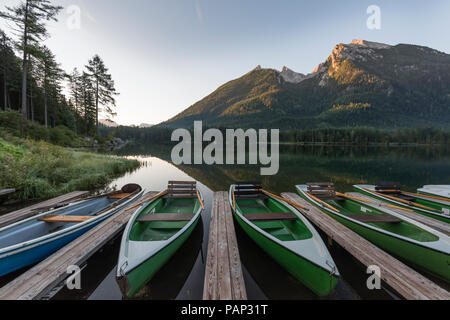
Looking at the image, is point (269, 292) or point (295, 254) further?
point (269, 292)

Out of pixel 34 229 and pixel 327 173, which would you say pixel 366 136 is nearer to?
pixel 327 173

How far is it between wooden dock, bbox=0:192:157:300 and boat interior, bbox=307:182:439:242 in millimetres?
7483

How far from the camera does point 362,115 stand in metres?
139

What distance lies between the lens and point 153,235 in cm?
509

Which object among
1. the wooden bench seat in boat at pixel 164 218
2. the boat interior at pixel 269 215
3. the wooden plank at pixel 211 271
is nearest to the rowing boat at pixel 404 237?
→ the boat interior at pixel 269 215

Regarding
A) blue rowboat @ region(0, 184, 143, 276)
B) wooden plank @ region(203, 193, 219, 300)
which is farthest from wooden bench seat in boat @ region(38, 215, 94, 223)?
wooden plank @ region(203, 193, 219, 300)

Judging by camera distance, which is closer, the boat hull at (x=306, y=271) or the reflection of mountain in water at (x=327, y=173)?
the boat hull at (x=306, y=271)

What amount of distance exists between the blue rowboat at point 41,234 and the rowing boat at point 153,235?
4.97 feet

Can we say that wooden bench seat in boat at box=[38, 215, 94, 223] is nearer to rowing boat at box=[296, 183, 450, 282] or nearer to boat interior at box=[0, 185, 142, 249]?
boat interior at box=[0, 185, 142, 249]

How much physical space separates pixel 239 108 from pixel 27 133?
193376 mm

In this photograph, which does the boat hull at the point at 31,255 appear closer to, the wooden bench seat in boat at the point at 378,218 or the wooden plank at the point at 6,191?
the wooden plank at the point at 6,191

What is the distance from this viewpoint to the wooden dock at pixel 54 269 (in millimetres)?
2918
